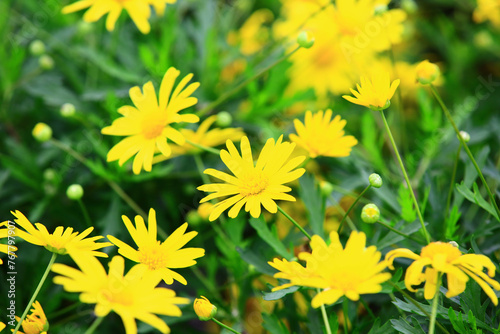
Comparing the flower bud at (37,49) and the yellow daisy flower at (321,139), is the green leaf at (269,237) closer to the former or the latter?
the yellow daisy flower at (321,139)

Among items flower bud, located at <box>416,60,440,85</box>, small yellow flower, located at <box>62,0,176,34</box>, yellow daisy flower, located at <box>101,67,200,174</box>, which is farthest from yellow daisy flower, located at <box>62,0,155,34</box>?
flower bud, located at <box>416,60,440,85</box>

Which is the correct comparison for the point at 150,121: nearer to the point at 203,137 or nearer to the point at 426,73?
the point at 203,137

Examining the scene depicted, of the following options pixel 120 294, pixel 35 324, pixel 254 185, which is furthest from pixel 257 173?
pixel 35 324

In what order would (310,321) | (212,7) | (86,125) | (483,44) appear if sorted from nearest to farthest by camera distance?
(310,321) → (86,125) → (212,7) → (483,44)

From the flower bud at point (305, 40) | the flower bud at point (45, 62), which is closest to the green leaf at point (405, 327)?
the flower bud at point (305, 40)

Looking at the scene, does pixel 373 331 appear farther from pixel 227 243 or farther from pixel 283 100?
pixel 283 100

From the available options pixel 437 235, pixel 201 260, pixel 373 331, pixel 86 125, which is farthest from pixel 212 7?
pixel 373 331
